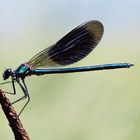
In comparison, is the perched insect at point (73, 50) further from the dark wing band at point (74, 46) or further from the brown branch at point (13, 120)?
the brown branch at point (13, 120)

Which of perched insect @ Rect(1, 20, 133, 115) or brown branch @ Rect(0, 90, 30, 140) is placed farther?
perched insect @ Rect(1, 20, 133, 115)

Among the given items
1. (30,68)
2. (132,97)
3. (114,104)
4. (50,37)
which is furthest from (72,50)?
(50,37)

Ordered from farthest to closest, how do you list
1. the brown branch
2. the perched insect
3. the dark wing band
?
the dark wing band
the perched insect
the brown branch

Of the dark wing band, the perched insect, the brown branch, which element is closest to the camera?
the brown branch

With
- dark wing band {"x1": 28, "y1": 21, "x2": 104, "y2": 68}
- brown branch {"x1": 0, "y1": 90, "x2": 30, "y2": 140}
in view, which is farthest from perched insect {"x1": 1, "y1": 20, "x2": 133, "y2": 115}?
brown branch {"x1": 0, "y1": 90, "x2": 30, "y2": 140}

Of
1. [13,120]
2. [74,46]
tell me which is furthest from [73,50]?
[13,120]

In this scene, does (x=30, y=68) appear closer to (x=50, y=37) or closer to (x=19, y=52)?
(x=19, y=52)

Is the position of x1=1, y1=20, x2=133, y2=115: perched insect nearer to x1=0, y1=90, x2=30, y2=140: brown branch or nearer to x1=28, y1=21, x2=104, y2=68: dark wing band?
x1=28, y1=21, x2=104, y2=68: dark wing band

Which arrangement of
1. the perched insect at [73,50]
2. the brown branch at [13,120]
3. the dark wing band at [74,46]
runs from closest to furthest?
the brown branch at [13,120] → the perched insect at [73,50] → the dark wing band at [74,46]

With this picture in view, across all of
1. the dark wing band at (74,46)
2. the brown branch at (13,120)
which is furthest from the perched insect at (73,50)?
the brown branch at (13,120)
